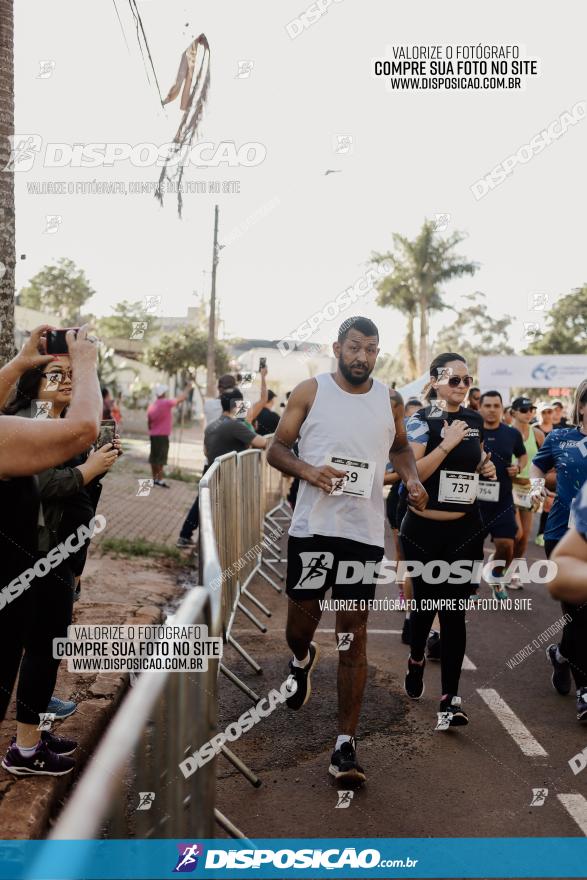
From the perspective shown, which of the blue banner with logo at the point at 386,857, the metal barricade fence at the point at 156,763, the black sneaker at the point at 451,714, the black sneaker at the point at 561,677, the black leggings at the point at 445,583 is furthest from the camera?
the black sneaker at the point at 561,677

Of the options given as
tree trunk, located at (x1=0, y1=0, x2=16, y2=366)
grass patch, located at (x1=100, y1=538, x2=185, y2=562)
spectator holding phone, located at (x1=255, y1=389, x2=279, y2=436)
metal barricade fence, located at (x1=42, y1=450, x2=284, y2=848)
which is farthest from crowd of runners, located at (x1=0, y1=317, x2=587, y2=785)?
spectator holding phone, located at (x1=255, y1=389, x2=279, y2=436)

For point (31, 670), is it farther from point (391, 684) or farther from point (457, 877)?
point (391, 684)

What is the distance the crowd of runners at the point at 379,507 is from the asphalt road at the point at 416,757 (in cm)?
18

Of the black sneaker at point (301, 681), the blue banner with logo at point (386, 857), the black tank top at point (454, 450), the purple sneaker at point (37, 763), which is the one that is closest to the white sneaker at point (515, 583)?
the black tank top at point (454, 450)

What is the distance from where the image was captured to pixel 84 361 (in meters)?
3.10

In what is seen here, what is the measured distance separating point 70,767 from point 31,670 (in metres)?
0.51

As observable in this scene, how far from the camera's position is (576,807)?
4098 mm

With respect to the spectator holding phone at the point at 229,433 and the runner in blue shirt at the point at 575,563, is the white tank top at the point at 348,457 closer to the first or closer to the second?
the runner in blue shirt at the point at 575,563

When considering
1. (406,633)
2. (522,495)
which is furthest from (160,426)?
(406,633)

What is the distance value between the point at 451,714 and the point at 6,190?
16.4 ft

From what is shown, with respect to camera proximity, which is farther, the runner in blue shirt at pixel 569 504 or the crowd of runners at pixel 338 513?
the runner in blue shirt at pixel 569 504

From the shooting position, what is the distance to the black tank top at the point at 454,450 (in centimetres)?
543

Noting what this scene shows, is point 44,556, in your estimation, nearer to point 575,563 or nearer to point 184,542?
point 575,563

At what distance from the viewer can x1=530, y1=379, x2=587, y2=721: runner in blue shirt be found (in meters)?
5.12
